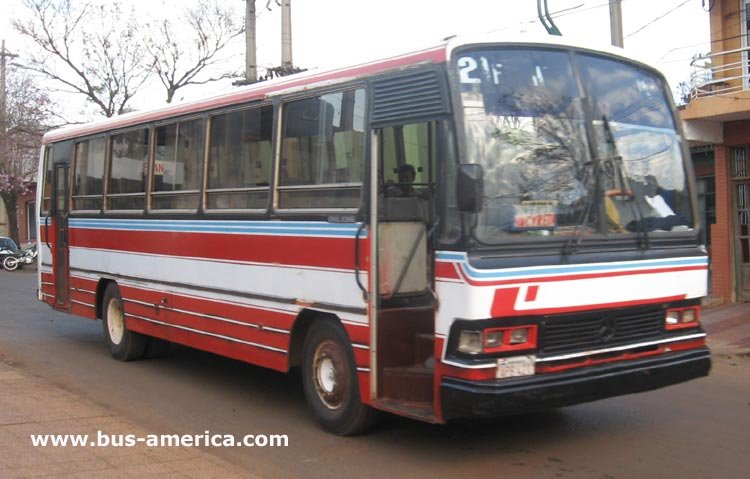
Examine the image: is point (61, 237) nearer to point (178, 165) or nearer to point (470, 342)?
point (178, 165)

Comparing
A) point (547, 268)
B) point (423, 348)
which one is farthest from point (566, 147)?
point (423, 348)

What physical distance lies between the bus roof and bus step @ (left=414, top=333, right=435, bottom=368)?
206 centimetres

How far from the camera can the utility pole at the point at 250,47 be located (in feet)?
54.8

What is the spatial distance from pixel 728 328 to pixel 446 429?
290 inches

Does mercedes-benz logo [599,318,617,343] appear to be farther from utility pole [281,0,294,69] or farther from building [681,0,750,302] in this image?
utility pole [281,0,294,69]

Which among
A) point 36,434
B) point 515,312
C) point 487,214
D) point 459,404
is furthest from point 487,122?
point 36,434

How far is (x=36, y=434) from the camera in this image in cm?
617

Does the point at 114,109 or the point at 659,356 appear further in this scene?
the point at 114,109

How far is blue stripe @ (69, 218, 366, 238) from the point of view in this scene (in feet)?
20.3

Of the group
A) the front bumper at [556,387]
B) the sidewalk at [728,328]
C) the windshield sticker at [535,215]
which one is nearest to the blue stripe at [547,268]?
the windshield sticker at [535,215]

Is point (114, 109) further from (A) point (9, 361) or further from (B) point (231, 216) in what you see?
(B) point (231, 216)

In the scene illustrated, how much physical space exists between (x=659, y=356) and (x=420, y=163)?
7.62ft

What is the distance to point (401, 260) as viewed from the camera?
6047 millimetres

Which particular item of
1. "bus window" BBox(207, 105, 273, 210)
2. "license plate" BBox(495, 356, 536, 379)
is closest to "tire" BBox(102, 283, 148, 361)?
"bus window" BBox(207, 105, 273, 210)
